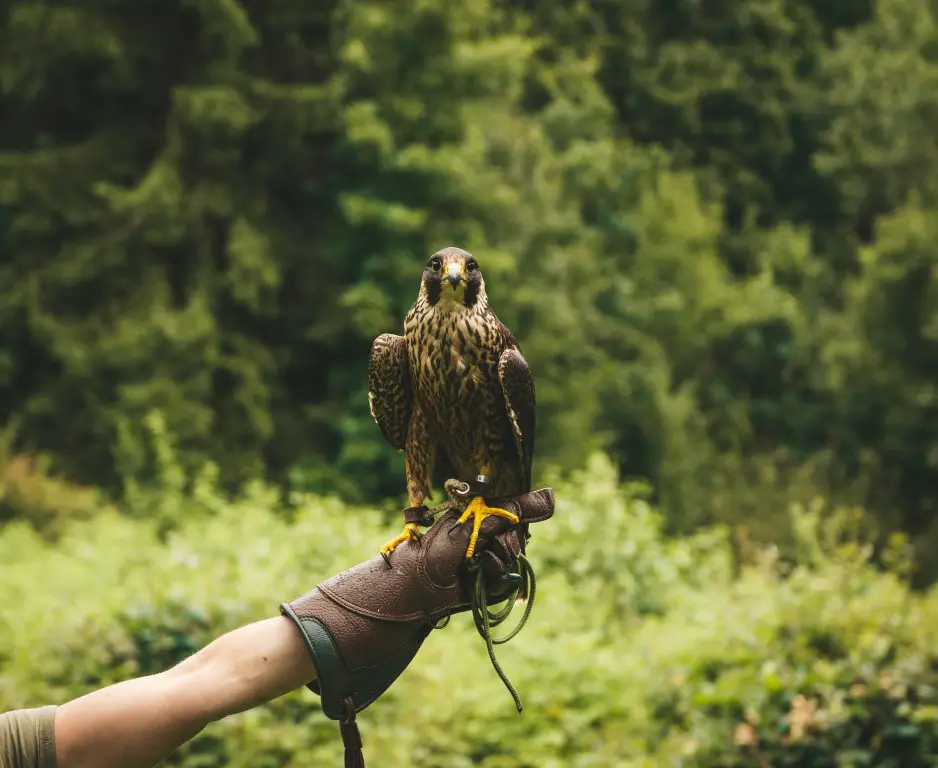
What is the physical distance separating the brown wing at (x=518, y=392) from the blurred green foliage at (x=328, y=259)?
323 inches

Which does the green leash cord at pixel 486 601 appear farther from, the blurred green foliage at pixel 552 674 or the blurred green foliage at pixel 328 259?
the blurred green foliage at pixel 328 259

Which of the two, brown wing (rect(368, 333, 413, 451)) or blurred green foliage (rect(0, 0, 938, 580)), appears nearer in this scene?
brown wing (rect(368, 333, 413, 451))

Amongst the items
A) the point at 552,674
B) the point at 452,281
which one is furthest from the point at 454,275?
the point at 552,674

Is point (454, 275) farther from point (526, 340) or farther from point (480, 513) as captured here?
point (526, 340)

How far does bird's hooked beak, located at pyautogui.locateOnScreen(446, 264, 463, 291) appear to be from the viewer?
233 centimetres

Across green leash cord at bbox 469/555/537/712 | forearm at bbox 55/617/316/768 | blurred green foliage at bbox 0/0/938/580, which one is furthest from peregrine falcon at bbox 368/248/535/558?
blurred green foliage at bbox 0/0/938/580

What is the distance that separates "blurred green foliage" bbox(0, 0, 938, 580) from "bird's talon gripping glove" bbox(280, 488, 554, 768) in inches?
330

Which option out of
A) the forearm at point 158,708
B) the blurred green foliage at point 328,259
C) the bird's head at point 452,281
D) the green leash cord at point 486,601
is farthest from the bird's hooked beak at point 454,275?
the blurred green foliage at point 328,259

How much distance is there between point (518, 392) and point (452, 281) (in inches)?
10.5

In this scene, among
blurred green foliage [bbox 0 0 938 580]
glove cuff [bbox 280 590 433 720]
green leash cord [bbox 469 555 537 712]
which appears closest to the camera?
glove cuff [bbox 280 590 433 720]

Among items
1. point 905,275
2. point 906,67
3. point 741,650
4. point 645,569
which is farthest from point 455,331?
point 906,67

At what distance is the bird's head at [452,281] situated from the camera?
2.34m

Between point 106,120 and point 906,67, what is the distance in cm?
1376

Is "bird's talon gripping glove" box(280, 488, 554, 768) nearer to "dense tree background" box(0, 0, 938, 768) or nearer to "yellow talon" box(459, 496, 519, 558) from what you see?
"yellow talon" box(459, 496, 519, 558)
